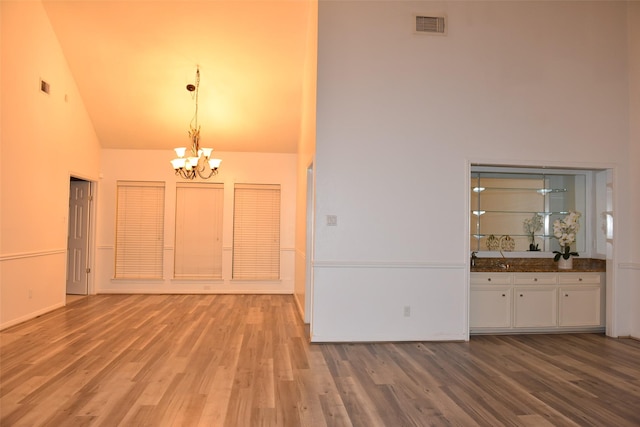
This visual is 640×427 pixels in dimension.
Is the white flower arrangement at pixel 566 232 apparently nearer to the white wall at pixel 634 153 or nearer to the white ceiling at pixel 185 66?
the white wall at pixel 634 153

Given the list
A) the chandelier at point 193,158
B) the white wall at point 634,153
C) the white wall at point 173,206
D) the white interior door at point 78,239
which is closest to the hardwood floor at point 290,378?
the white wall at point 634,153

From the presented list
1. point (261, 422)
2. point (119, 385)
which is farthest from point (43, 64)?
point (261, 422)

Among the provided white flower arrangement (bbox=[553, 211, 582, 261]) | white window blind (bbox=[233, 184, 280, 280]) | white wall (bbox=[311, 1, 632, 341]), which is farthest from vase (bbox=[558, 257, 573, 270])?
white window blind (bbox=[233, 184, 280, 280])

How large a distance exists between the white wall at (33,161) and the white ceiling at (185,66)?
454 mm

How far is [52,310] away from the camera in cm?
637

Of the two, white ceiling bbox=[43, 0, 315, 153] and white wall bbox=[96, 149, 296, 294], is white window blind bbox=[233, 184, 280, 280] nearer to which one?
white wall bbox=[96, 149, 296, 294]

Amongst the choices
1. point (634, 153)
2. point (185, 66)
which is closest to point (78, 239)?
point (185, 66)

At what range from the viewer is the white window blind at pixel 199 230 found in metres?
8.41

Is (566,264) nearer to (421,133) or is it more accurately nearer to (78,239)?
(421,133)

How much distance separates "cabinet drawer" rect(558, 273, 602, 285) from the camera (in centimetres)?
542

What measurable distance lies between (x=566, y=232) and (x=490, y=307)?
1424 mm

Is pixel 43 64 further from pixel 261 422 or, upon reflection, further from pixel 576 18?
pixel 576 18

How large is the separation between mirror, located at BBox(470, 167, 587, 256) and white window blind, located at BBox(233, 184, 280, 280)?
155 inches

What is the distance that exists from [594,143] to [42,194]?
717 cm
